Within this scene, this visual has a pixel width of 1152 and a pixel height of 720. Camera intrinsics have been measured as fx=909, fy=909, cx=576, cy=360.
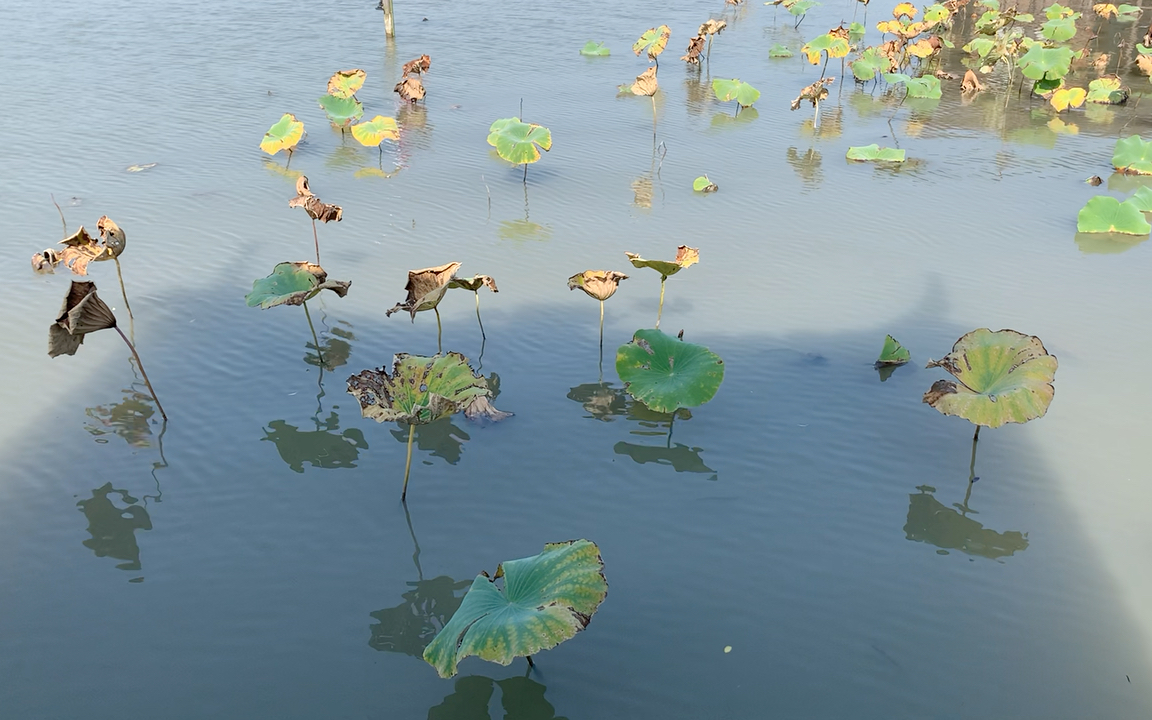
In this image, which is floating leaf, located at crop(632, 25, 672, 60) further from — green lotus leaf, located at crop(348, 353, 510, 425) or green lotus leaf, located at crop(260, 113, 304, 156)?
green lotus leaf, located at crop(348, 353, 510, 425)

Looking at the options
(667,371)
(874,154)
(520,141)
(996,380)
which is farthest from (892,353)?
(874,154)

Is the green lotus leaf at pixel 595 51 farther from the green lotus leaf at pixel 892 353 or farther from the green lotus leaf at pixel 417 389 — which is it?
the green lotus leaf at pixel 417 389

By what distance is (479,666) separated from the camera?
457 cm

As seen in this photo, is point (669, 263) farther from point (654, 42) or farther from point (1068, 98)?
point (1068, 98)

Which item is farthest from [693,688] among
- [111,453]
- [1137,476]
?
[111,453]

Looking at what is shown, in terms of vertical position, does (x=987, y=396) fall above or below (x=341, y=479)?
above

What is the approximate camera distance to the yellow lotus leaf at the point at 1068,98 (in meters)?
14.2

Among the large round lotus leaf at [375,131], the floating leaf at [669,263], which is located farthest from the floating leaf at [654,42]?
the floating leaf at [669,263]

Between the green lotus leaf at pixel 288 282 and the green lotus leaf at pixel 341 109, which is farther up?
the green lotus leaf at pixel 341 109

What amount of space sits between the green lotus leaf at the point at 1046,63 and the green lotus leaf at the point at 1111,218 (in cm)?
552

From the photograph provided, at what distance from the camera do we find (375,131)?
39.4ft

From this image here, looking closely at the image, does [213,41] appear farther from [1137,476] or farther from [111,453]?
[1137,476]

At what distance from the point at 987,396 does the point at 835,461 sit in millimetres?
1062

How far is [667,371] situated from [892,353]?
6.37 feet
